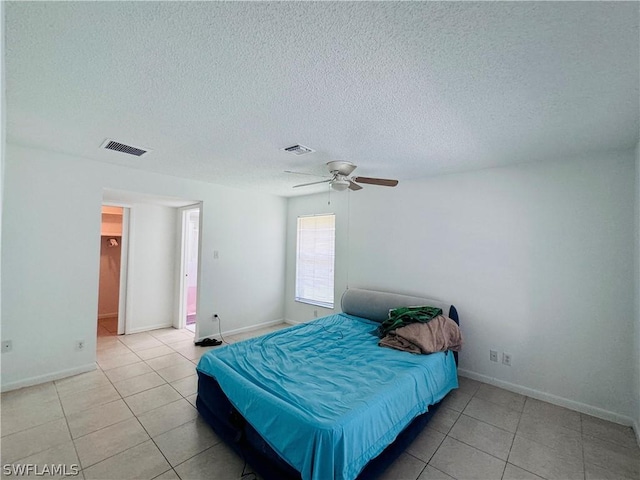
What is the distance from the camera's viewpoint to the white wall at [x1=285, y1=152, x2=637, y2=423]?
2.54 metres

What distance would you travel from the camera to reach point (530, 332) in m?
2.93

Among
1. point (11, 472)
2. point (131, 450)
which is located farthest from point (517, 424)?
point (11, 472)

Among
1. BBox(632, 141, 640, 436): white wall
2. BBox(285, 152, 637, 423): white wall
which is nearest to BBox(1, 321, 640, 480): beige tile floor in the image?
BBox(632, 141, 640, 436): white wall

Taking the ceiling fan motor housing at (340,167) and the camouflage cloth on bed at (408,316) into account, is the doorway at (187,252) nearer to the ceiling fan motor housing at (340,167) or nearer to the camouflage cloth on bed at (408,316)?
the ceiling fan motor housing at (340,167)

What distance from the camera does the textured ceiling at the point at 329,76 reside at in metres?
1.21

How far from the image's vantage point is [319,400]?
1.84 meters

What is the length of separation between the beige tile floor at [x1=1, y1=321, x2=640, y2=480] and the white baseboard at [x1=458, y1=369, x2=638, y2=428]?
0.25 ft

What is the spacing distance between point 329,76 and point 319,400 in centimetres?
203

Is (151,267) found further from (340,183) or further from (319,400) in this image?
(319,400)

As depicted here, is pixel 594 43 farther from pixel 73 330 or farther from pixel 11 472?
pixel 73 330

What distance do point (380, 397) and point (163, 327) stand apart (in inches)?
178

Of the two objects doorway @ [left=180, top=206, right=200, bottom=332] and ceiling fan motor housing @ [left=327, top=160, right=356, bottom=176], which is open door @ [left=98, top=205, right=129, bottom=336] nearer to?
doorway @ [left=180, top=206, right=200, bottom=332]

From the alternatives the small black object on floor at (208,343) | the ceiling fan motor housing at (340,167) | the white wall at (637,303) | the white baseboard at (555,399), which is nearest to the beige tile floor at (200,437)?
the white baseboard at (555,399)

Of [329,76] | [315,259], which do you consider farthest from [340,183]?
[315,259]
